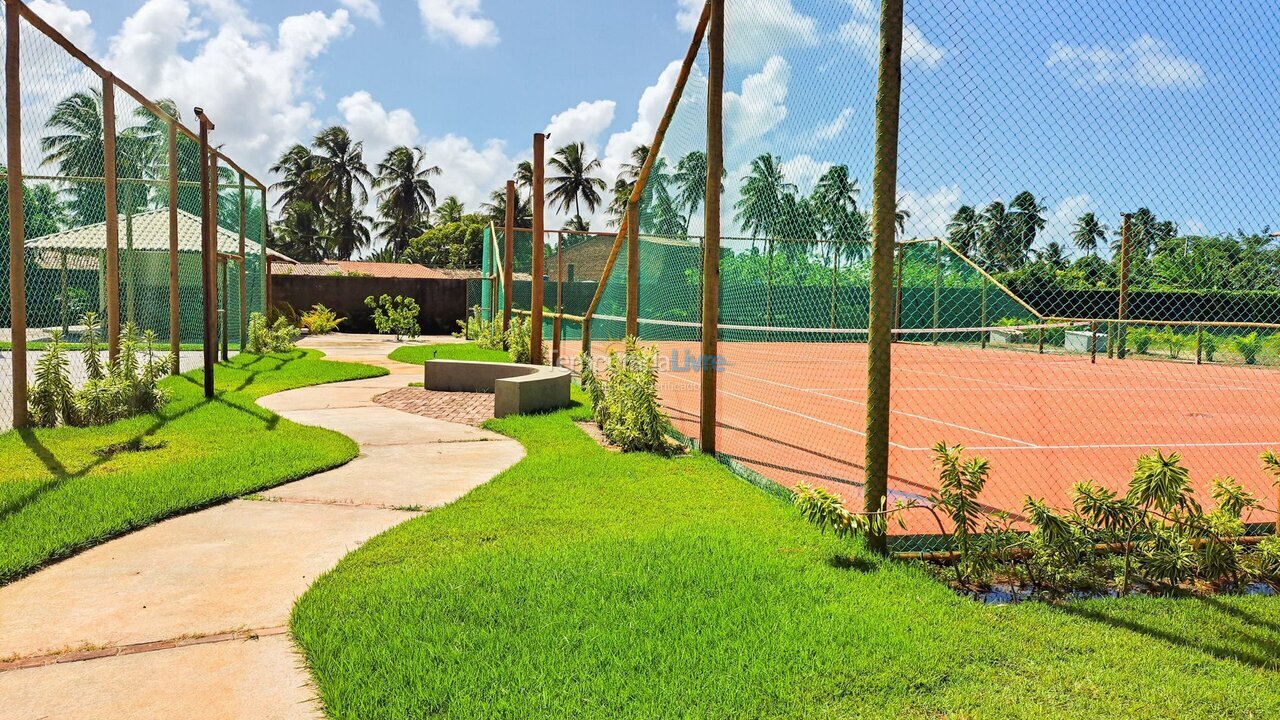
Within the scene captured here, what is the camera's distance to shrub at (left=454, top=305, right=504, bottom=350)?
1814cm

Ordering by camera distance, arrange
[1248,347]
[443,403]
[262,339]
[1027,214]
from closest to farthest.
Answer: [1027,214] < [443,403] < [262,339] < [1248,347]

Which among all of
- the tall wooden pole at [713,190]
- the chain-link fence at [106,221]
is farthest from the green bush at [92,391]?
the tall wooden pole at [713,190]

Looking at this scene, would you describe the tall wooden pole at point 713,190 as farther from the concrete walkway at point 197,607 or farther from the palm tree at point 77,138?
the palm tree at point 77,138

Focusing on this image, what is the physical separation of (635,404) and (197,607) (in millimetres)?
3795

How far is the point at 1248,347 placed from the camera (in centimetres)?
1777

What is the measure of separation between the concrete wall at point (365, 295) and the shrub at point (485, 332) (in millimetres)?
5309

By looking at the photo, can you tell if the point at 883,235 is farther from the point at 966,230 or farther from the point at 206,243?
the point at 206,243

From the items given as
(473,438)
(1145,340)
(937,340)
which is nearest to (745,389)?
(473,438)

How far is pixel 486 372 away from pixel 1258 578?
8566 millimetres

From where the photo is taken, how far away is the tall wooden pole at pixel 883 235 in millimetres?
3701

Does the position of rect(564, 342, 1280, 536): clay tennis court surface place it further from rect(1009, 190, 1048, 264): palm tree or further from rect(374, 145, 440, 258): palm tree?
rect(374, 145, 440, 258): palm tree

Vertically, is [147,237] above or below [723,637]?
above

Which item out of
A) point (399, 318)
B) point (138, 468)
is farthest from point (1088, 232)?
point (399, 318)

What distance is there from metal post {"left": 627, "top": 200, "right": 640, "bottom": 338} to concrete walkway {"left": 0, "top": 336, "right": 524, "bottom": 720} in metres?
3.12
